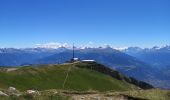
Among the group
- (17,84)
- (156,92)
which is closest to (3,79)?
(17,84)

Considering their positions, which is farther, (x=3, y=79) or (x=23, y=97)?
(x=3, y=79)

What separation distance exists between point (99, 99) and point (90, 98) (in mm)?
739

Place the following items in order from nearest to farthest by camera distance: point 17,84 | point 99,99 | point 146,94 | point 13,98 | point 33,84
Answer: point 13,98
point 99,99
point 146,94
point 17,84
point 33,84

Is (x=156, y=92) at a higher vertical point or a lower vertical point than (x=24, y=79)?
higher

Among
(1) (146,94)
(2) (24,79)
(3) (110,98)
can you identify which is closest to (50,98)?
(3) (110,98)

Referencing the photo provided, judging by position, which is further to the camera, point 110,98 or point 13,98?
point 110,98

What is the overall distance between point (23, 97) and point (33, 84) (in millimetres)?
173140

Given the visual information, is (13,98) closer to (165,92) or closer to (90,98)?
(90,98)

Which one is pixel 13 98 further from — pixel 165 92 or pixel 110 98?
pixel 165 92

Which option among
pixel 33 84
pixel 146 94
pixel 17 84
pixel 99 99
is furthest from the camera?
pixel 33 84

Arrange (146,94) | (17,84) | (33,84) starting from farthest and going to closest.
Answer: (33,84) < (17,84) < (146,94)

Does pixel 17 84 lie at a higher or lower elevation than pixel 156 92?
lower

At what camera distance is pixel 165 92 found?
32344 millimetres

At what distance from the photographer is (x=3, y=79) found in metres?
185
